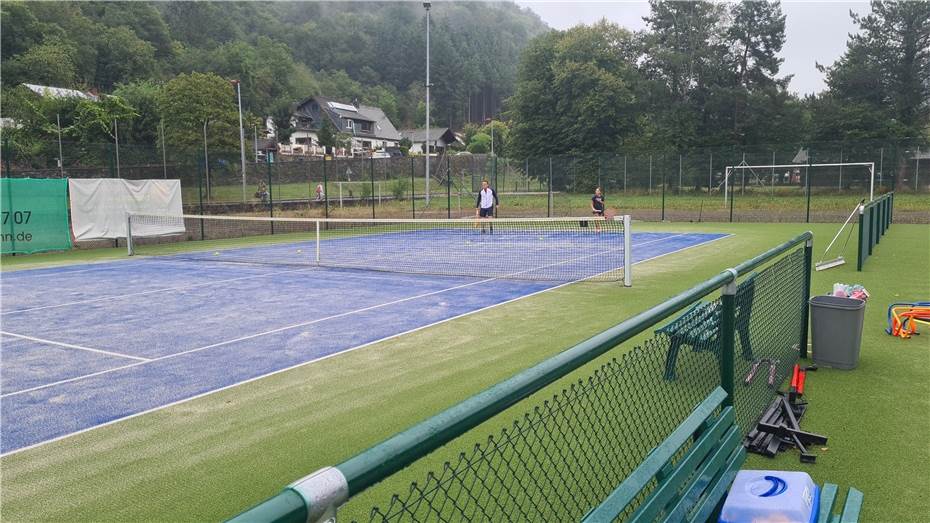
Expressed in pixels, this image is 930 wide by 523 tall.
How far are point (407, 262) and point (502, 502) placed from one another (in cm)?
1259

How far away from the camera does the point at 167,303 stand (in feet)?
37.0

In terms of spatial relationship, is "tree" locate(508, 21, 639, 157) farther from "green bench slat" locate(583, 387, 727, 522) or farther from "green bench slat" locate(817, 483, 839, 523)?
"green bench slat" locate(583, 387, 727, 522)

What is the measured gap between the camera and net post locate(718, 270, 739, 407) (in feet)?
13.9

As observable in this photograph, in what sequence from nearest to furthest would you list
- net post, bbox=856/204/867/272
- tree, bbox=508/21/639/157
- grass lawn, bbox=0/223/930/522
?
1. grass lawn, bbox=0/223/930/522
2. net post, bbox=856/204/867/272
3. tree, bbox=508/21/639/157

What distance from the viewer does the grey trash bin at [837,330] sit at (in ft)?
21.4

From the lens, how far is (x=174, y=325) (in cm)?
950

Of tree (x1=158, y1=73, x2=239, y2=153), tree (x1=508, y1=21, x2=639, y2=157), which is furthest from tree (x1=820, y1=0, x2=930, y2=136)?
tree (x1=158, y1=73, x2=239, y2=153)

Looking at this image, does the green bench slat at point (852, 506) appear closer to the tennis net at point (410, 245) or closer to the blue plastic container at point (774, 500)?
the blue plastic container at point (774, 500)

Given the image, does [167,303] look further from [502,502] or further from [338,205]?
[338,205]

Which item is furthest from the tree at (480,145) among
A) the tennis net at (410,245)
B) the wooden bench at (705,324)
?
the wooden bench at (705,324)

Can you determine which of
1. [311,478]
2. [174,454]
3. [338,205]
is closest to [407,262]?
[174,454]

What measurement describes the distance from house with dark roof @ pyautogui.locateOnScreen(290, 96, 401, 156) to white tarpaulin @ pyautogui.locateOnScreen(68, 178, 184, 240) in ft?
238

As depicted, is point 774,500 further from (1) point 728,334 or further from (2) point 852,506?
(1) point 728,334

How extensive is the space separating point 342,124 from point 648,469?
105660 mm
